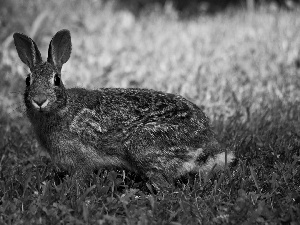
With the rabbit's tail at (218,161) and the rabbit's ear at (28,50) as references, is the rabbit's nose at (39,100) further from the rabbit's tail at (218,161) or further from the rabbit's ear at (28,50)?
the rabbit's tail at (218,161)

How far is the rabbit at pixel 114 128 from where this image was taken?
4.57 meters

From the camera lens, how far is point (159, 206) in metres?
4.18

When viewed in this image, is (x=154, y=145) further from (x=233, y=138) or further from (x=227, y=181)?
(x=233, y=138)

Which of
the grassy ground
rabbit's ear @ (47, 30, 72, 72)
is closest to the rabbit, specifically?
rabbit's ear @ (47, 30, 72, 72)

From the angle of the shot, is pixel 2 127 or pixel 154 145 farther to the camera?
pixel 2 127

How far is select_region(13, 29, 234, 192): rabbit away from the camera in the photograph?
15.0ft

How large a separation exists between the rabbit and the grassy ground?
0.19 meters

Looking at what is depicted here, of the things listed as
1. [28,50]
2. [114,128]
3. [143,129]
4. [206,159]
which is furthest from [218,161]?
[28,50]

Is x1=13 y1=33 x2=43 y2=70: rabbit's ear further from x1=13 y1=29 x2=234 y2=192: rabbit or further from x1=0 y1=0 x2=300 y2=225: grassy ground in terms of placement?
x1=0 y1=0 x2=300 y2=225: grassy ground

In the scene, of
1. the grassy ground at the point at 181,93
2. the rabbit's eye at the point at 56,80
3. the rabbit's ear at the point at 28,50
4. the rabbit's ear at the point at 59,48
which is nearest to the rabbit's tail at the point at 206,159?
the grassy ground at the point at 181,93

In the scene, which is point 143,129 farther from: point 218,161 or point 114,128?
point 218,161

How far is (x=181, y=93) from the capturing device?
290 inches

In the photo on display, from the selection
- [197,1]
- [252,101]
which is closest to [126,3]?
[197,1]

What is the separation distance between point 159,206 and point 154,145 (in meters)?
0.59
